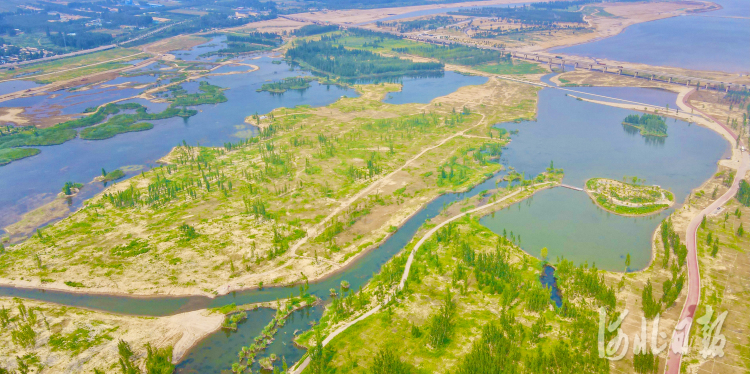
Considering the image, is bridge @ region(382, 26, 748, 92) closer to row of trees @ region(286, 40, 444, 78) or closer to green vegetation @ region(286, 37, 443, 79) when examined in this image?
row of trees @ region(286, 40, 444, 78)

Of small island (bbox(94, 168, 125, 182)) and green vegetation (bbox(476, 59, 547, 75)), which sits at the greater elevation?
green vegetation (bbox(476, 59, 547, 75))

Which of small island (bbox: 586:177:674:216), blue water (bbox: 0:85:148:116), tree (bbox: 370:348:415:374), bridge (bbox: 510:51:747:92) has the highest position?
bridge (bbox: 510:51:747:92)

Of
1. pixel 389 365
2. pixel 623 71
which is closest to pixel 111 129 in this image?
pixel 389 365

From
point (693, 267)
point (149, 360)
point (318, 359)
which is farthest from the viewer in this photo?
point (693, 267)

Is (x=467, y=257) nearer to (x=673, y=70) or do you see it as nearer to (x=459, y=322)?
(x=459, y=322)

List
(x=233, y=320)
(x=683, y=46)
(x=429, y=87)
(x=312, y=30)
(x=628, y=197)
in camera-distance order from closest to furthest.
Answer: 1. (x=233, y=320)
2. (x=628, y=197)
3. (x=429, y=87)
4. (x=683, y=46)
5. (x=312, y=30)

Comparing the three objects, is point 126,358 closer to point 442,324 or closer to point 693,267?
point 442,324

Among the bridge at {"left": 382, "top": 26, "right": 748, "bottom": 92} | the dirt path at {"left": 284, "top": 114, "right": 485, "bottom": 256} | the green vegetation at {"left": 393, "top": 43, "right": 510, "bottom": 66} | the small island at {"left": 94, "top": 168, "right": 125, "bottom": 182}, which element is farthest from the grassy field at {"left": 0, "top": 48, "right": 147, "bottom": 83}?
the bridge at {"left": 382, "top": 26, "right": 748, "bottom": 92}
